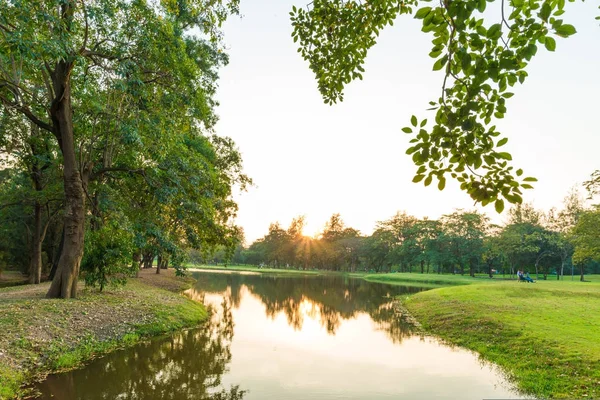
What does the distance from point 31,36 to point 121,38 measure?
688 centimetres

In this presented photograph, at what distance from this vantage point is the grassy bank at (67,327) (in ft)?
32.9

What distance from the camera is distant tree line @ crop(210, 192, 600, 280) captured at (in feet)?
217

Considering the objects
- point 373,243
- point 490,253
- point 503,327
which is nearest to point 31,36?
point 503,327

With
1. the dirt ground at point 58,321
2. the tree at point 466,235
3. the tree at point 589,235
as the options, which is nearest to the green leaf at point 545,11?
the dirt ground at point 58,321

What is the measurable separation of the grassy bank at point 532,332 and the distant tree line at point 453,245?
15.6 meters

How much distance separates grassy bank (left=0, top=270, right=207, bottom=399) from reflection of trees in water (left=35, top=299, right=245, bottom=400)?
0.70 meters

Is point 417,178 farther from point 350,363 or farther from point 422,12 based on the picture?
point 350,363

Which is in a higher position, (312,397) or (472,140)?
(472,140)

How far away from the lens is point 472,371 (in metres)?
12.5

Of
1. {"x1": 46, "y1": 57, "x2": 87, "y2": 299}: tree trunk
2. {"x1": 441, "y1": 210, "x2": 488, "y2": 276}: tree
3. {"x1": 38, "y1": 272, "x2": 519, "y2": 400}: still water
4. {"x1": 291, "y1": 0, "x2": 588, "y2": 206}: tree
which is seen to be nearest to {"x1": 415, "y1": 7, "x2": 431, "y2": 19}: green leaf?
{"x1": 291, "y1": 0, "x2": 588, "y2": 206}: tree

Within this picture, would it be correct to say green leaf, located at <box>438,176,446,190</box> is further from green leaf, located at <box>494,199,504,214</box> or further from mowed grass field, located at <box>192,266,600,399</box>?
mowed grass field, located at <box>192,266,600,399</box>

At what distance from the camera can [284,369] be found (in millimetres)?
12562

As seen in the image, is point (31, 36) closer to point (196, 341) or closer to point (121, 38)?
point (121, 38)

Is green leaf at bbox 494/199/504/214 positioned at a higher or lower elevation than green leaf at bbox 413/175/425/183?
lower
